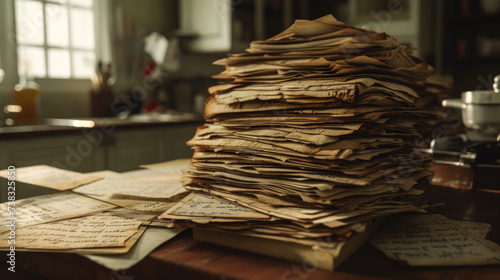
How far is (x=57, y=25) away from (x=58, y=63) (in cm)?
27

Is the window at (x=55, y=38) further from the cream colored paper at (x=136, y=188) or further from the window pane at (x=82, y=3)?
the cream colored paper at (x=136, y=188)

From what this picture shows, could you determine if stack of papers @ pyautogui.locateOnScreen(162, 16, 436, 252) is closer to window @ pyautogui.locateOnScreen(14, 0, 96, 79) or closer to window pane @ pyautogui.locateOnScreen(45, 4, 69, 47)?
window @ pyautogui.locateOnScreen(14, 0, 96, 79)

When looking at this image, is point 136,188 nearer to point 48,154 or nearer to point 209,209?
point 209,209

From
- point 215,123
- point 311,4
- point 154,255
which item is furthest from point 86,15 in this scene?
point 154,255

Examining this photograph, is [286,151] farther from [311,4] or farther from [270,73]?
[311,4]

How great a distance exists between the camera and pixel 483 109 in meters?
1.00

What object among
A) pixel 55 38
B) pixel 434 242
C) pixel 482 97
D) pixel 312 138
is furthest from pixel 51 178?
pixel 55 38

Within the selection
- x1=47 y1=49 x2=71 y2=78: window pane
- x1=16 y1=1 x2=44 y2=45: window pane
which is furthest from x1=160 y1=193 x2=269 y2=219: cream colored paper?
x1=47 y1=49 x2=71 y2=78: window pane

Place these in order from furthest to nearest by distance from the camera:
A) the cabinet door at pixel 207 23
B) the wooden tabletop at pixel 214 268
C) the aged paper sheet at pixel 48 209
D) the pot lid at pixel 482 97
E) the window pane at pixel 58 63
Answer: the cabinet door at pixel 207 23 → the window pane at pixel 58 63 → the pot lid at pixel 482 97 → the aged paper sheet at pixel 48 209 → the wooden tabletop at pixel 214 268

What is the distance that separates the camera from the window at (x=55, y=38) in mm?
2779

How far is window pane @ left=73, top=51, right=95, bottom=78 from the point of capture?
3.18m


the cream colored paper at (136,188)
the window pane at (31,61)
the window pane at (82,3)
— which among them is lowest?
the cream colored paper at (136,188)

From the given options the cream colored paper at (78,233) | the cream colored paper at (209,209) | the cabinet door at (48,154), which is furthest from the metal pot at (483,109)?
the cabinet door at (48,154)

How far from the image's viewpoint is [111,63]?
3363 mm
